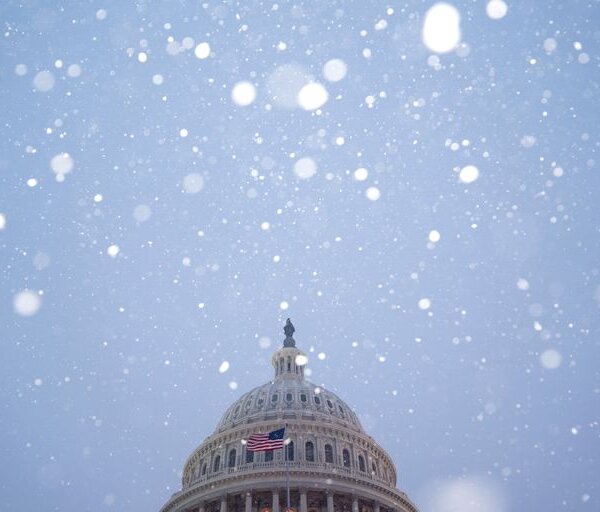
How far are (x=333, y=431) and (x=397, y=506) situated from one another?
10874 mm

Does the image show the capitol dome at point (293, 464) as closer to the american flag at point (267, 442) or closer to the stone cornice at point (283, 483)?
the stone cornice at point (283, 483)

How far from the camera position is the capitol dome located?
2367 inches

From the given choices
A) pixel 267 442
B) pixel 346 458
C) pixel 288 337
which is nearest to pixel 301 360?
pixel 288 337

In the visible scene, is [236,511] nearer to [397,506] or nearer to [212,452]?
[212,452]

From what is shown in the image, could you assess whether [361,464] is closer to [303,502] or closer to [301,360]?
[303,502]

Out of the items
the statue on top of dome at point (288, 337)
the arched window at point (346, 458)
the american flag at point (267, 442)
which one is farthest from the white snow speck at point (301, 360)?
the american flag at point (267, 442)

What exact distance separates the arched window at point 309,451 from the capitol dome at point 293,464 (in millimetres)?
67

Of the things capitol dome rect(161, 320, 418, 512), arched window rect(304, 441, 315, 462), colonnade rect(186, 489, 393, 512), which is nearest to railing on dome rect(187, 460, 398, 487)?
capitol dome rect(161, 320, 418, 512)

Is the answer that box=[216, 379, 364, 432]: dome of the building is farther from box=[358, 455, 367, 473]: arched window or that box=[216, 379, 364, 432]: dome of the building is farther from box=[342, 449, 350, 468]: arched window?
box=[358, 455, 367, 473]: arched window

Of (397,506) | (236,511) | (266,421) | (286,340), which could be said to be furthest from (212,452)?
(286,340)

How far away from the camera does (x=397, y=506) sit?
211 feet

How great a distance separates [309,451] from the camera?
222 feet

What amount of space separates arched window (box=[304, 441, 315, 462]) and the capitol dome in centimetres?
7

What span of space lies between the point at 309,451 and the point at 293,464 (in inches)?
205
